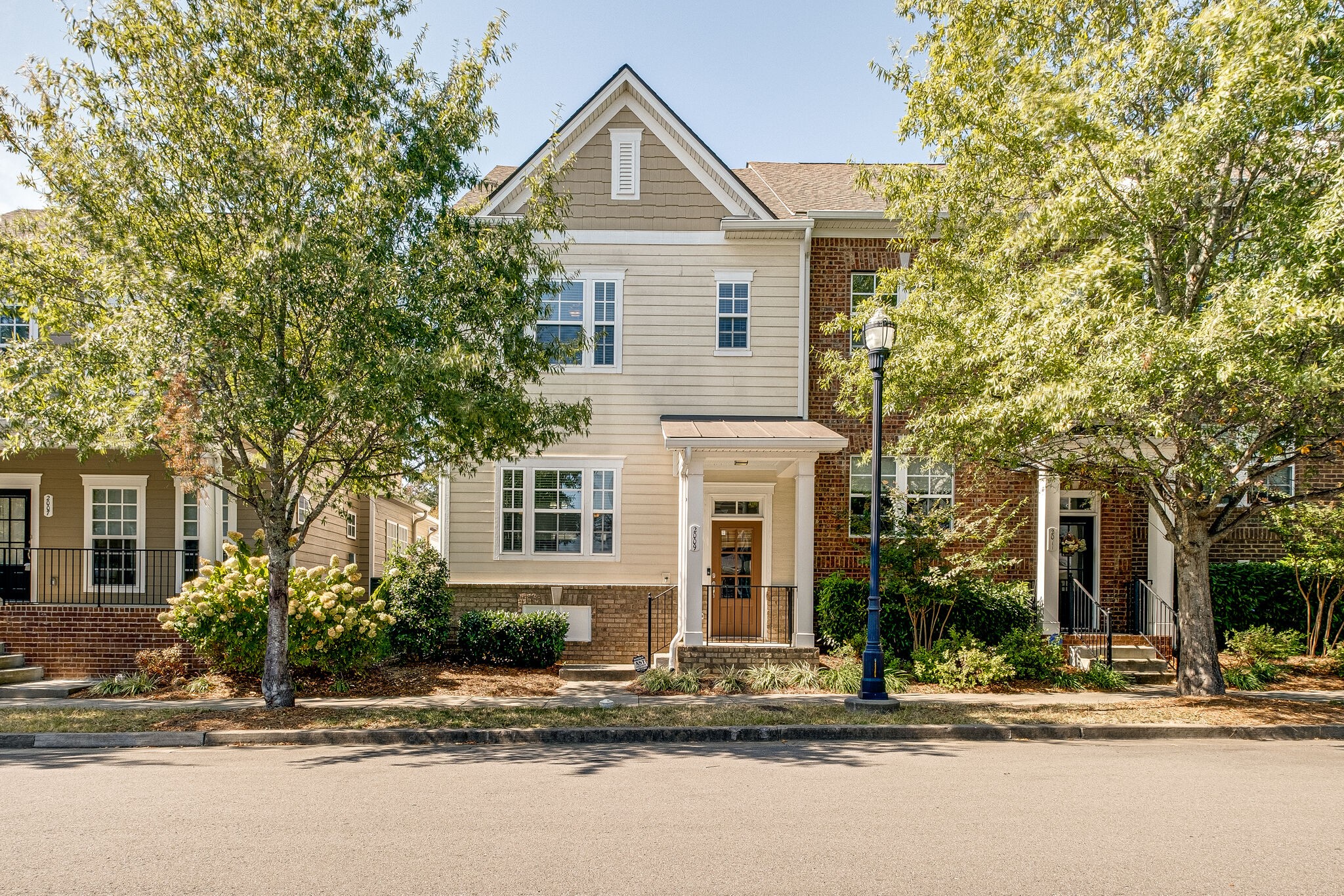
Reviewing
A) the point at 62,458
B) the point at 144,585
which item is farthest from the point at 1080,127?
the point at 62,458

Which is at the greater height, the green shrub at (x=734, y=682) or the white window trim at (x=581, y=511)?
the white window trim at (x=581, y=511)

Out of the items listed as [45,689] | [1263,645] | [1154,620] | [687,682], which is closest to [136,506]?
[45,689]

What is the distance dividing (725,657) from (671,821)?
7.32 meters

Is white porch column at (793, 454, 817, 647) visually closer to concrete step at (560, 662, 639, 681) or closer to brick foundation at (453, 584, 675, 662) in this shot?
concrete step at (560, 662, 639, 681)

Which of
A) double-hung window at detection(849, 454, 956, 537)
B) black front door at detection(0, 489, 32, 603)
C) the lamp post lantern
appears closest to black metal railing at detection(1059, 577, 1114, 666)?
double-hung window at detection(849, 454, 956, 537)

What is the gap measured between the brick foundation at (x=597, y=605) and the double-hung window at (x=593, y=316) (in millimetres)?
4109

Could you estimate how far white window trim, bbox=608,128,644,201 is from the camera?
16250 millimetres

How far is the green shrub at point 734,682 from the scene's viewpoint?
12.3 meters

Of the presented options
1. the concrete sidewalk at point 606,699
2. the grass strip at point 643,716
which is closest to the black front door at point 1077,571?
the concrete sidewalk at point 606,699

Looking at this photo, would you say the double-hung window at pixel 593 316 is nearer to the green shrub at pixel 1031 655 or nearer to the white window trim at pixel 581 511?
the white window trim at pixel 581 511

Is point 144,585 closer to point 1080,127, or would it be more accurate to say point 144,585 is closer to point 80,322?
point 80,322

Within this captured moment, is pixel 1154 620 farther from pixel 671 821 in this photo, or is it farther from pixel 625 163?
pixel 625 163

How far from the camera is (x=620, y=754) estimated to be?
342 inches

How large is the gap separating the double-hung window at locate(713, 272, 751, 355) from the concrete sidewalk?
22.5 ft
